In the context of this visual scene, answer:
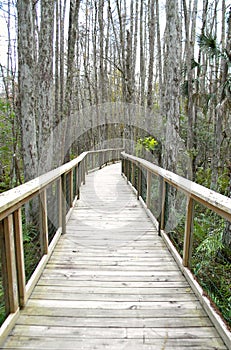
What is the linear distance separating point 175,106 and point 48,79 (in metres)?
2.70

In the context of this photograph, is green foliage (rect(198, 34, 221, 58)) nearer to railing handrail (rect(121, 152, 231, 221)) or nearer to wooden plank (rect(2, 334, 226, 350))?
railing handrail (rect(121, 152, 231, 221))

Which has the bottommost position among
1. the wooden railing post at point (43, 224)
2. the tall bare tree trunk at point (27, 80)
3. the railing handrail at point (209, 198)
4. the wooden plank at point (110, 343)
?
the wooden plank at point (110, 343)

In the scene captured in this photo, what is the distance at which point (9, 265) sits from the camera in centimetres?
181

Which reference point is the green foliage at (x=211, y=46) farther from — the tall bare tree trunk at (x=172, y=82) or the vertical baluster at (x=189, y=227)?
the vertical baluster at (x=189, y=227)

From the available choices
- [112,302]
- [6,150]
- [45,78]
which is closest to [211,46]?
[45,78]

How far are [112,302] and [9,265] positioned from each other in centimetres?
92

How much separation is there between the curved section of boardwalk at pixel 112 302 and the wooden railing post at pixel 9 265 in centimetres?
18

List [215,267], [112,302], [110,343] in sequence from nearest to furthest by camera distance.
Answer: [110,343] → [112,302] → [215,267]

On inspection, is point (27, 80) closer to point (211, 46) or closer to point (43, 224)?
point (43, 224)

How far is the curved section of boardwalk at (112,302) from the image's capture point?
1801 millimetres

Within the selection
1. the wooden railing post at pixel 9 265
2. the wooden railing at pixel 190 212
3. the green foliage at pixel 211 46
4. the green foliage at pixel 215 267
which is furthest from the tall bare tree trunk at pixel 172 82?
the wooden railing post at pixel 9 265

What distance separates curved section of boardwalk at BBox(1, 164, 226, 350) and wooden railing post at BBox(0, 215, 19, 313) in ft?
0.58

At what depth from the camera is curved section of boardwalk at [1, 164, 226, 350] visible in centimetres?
180

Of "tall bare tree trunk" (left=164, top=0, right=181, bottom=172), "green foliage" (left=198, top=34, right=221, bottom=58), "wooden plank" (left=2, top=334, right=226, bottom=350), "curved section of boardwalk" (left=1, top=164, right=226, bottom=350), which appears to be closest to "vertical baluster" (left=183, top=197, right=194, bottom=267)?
"curved section of boardwalk" (left=1, top=164, right=226, bottom=350)
